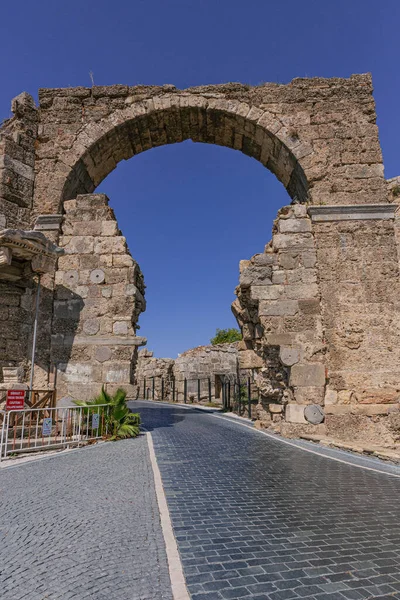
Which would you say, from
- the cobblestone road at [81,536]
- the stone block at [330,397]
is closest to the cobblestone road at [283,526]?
the cobblestone road at [81,536]

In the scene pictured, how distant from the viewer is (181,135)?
32.3 ft

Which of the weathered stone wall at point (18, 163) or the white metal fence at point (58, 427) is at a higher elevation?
the weathered stone wall at point (18, 163)

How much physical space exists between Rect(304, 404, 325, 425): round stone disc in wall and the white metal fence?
3.76 metres

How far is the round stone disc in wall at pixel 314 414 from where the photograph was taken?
7.27 meters

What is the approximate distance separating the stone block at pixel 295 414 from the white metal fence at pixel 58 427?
349cm

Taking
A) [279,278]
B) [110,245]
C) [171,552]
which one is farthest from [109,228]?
[171,552]

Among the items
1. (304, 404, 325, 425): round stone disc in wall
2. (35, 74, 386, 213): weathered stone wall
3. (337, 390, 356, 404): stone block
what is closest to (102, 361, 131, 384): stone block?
Result: (304, 404, 325, 425): round stone disc in wall

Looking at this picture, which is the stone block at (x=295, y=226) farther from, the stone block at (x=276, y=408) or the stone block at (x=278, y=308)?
the stone block at (x=276, y=408)

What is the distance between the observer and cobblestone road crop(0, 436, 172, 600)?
1.94m

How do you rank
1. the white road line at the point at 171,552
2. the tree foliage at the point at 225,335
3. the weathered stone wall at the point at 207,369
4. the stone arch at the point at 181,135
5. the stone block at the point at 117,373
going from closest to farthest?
the white road line at the point at 171,552, the stone block at the point at 117,373, the stone arch at the point at 181,135, the weathered stone wall at the point at 207,369, the tree foliage at the point at 225,335

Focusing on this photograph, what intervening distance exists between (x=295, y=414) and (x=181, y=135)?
24.0 feet

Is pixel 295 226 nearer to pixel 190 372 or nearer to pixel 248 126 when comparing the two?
pixel 248 126

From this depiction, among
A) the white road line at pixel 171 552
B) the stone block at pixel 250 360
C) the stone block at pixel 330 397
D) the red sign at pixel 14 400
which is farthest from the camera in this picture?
the stone block at pixel 250 360

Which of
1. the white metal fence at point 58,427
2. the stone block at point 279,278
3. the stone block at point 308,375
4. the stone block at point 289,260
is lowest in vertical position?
the white metal fence at point 58,427
